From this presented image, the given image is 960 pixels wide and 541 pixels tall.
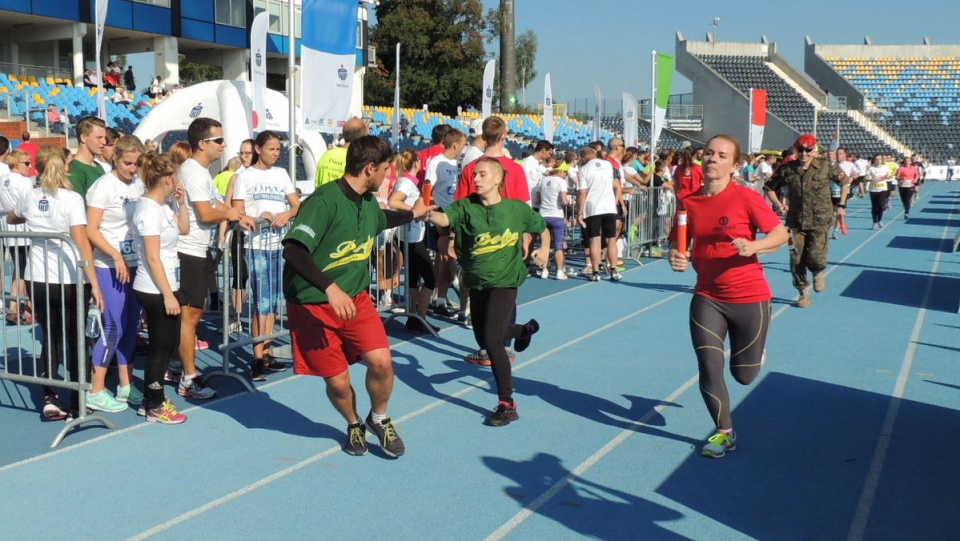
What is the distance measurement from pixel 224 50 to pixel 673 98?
86.5 ft

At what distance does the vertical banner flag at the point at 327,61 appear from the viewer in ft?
29.5

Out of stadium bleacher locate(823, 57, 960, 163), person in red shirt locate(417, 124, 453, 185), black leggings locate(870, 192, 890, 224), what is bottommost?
black leggings locate(870, 192, 890, 224)

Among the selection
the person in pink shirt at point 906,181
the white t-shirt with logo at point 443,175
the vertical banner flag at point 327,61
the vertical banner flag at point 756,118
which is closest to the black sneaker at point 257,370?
the vertical banner flag at point 327,61

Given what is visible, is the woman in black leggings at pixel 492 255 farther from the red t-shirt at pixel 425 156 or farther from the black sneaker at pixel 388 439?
the red t-shirt at pixel 425 156

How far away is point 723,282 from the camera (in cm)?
536

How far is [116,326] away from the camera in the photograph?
6.09 meters

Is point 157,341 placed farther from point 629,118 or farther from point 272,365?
point 629,118

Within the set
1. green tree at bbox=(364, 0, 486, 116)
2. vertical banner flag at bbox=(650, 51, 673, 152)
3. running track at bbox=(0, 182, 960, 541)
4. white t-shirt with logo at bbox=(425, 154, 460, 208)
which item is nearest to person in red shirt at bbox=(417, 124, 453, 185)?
white t-shirt with logo at bbox=(425, 154, 460, 208)

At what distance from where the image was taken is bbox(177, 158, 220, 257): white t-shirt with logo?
6.53m

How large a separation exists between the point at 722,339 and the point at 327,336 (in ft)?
7.46

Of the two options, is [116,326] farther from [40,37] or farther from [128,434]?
[40,37]

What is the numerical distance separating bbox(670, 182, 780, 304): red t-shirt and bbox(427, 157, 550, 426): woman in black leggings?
1260 millimetres

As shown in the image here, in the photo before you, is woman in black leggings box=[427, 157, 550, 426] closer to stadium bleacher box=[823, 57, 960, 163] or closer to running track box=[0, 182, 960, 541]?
running track box=[0, 182, 960, 541]

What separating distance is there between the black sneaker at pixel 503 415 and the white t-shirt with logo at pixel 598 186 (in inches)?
258
